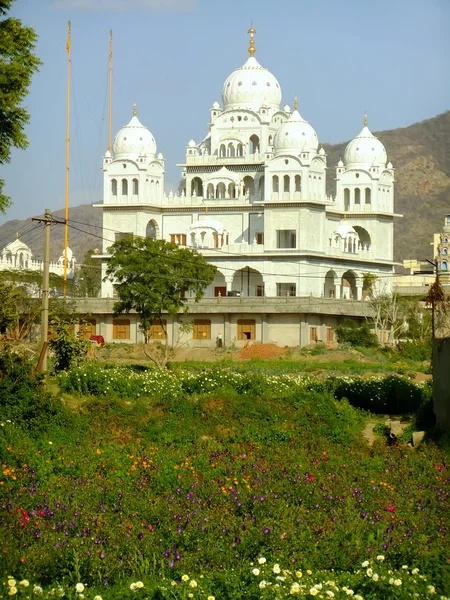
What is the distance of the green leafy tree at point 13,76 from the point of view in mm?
26422

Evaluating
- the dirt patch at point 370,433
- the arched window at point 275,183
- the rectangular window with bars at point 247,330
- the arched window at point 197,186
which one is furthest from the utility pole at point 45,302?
the arched window at point 197,186

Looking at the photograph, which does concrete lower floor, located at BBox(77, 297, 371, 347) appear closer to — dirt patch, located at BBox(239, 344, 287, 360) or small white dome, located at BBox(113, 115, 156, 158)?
dirt patch, located at BBox(239, 344, 287, 360)

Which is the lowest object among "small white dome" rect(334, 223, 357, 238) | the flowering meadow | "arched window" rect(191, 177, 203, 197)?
the flowering meadow

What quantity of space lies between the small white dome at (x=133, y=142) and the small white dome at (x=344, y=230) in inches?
480

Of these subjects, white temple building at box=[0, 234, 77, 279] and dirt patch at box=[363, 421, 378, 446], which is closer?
dirt patch at box=[363, 421, 378, 446]

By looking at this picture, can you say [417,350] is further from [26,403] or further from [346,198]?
[26,403]

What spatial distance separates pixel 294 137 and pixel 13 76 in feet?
155

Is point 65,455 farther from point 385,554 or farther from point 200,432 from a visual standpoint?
point 385,554

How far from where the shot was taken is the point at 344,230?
2872 inches

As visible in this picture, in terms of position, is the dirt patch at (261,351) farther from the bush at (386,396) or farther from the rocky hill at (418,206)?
the rocky hill at (418,206)

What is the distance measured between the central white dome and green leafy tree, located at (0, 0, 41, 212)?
174 feet

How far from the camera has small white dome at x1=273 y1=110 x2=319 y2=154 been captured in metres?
72.6

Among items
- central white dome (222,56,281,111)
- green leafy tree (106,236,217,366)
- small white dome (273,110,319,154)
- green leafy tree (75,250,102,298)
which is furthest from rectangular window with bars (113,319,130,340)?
central white dome (222,56,281,111)

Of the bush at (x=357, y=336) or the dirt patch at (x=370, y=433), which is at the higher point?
the bush at (x=357, y=336)
